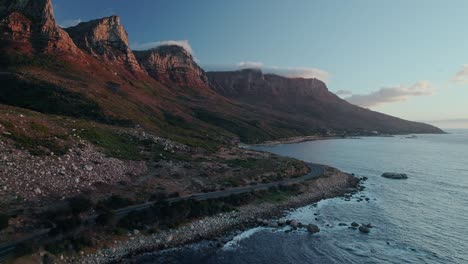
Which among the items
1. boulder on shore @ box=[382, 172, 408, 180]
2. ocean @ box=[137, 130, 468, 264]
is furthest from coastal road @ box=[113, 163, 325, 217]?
boulder on shore @ box=[382, 172, 408, 180]

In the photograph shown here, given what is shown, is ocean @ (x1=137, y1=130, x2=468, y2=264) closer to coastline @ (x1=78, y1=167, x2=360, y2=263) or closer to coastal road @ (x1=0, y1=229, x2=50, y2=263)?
coastline @ (x1=78, y1=167, x2=360, y2=263)

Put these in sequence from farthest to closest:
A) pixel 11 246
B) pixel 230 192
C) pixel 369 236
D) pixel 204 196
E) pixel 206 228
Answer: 1. pixel 230 192
2. pixel 204 196
3. pixel 369 236
4. pixel 206 228
5. pixel 11 246

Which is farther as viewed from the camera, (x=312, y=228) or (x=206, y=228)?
(x=312, y=228)

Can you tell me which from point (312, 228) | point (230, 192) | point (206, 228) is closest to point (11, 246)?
point (206, 228)

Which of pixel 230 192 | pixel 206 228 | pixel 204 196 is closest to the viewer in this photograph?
pixel 206 228

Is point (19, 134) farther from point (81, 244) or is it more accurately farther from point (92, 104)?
point (92, 104)

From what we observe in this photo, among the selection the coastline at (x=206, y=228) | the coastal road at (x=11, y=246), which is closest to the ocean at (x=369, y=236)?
the coastline at (x=206, y=228)

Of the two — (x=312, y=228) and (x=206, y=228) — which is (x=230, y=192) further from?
(x=312, y=228)
